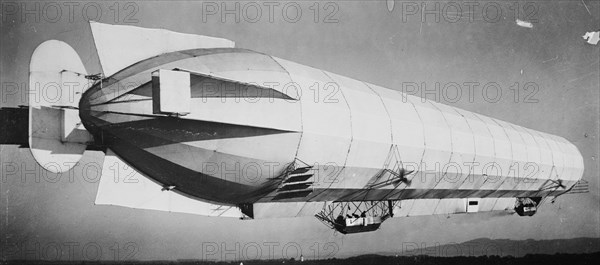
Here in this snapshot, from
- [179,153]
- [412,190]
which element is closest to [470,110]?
[412,190]

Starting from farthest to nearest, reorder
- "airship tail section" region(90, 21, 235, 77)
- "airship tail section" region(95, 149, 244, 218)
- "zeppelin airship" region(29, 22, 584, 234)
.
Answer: "airship tail section" region(95, 149, 244, 218), "airship tail section" region(90, 21, 235, 77), "zeppelin airship" region(29, 22, 584, 234)

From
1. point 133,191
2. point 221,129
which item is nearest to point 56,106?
point 133,191

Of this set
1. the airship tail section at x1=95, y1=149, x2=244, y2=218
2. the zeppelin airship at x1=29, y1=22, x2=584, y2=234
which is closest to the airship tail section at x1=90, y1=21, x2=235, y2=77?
the zeppelin airship at x1=29, y1=22, x2=584, y2=234

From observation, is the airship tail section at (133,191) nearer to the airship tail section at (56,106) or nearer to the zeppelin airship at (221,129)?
the zeppelin airship at (221,129)

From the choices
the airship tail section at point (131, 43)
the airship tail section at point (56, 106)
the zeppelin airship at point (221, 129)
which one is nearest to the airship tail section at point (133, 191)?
the zeppelin airship at point (221, 129)

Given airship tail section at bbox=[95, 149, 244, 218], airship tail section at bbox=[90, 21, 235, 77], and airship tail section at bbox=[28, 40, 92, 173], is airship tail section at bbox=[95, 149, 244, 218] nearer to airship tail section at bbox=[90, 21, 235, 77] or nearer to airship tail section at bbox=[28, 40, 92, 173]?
airship tail section at bbox=[28, 40, 92, 173]

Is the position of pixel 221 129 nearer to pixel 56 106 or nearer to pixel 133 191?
pixel 133 191
